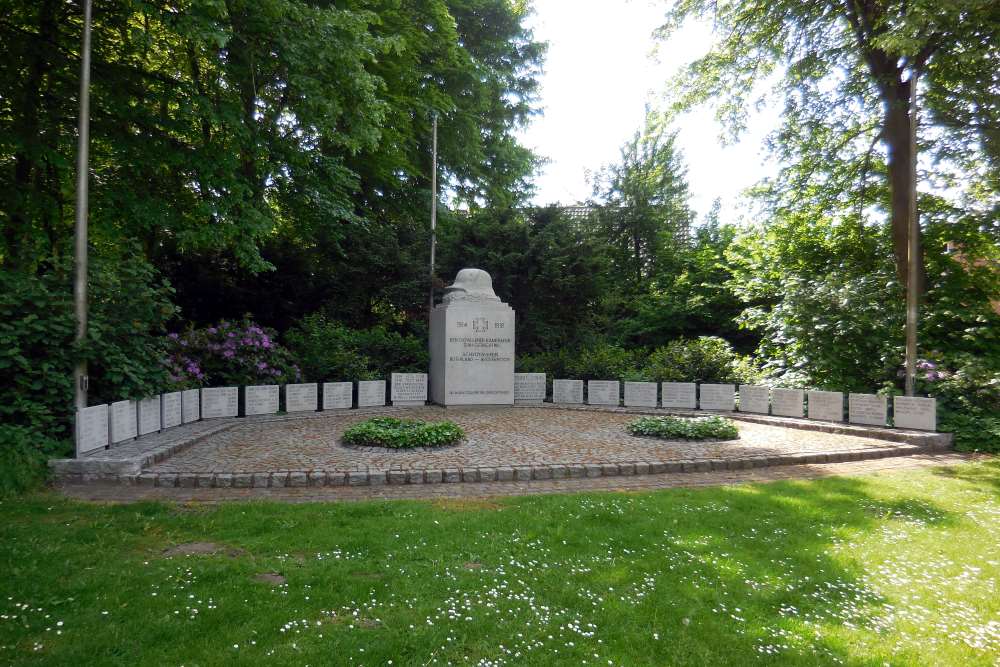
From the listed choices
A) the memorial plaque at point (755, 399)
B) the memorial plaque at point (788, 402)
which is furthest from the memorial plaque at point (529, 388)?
the memorial plaque at point (788, 402)

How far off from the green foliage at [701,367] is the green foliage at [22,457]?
1212 centimetres

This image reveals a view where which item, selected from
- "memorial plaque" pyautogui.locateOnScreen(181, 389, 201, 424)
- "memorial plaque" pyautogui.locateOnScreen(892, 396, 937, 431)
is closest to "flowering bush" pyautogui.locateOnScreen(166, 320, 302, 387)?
"memorial plaque" pyautogui.locateOnScreen(181, 389, 201, 424)

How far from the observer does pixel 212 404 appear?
1047cm

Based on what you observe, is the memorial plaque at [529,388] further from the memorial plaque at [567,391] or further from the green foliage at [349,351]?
the green foliage at [349,351]

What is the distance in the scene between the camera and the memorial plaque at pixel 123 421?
23.8 feet

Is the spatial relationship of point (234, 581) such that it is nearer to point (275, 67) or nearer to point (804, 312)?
point (275, 67)

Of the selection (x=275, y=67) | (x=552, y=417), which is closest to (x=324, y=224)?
(x=275, y=67)

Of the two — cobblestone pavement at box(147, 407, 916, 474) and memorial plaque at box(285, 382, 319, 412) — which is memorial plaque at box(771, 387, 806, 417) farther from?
memorial plaque at box(285, 382, 319, 412)

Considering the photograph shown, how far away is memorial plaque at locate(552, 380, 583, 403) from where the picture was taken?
14.2 m

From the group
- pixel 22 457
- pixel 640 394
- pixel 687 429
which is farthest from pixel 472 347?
pixel 22 457

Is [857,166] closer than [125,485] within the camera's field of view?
No

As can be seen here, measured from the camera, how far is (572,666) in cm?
280

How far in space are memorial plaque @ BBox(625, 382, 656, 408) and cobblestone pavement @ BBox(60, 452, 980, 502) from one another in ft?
18.3

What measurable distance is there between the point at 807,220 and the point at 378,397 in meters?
12.7
